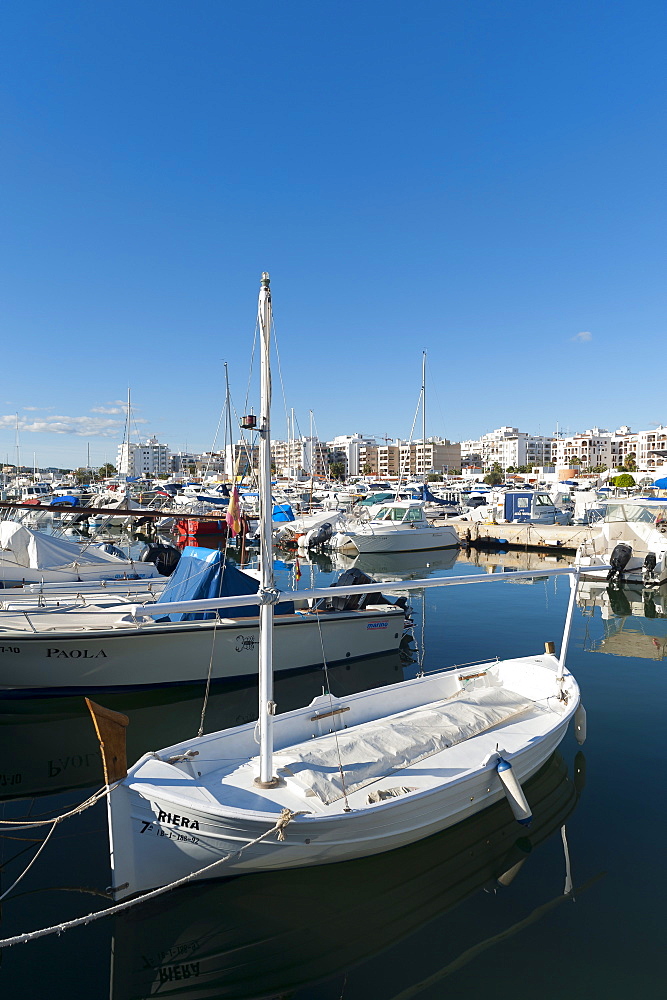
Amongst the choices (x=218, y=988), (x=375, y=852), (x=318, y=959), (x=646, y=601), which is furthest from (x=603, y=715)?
(x=646, y=601)

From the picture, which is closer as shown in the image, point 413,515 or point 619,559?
point 619,559

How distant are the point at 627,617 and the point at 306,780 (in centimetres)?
1755

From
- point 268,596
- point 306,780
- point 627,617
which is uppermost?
point 268,596

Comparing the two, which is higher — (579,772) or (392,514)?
(392,514)

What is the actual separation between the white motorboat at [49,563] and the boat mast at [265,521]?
46.1 feet

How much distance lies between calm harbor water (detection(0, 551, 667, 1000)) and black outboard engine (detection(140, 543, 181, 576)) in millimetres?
12573

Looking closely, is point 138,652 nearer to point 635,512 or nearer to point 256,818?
point 256,818

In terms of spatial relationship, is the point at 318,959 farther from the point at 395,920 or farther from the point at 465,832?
the point at 465,832

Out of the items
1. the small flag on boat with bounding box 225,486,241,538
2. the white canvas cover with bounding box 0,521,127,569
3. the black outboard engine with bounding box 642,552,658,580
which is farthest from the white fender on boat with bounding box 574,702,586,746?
the black outboard engine with bounding box 642,552,658,580

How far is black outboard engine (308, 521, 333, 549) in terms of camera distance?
124 ft

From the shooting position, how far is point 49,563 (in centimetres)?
1925

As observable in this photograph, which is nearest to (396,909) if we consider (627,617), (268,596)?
(268,596)

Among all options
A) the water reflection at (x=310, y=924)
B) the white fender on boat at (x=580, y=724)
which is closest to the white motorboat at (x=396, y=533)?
the white fender on boat at (x=580, y=724)

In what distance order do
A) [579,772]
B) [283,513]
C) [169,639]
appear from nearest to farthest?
1. [579,772]
2. [169,639]
3. [283,513]
